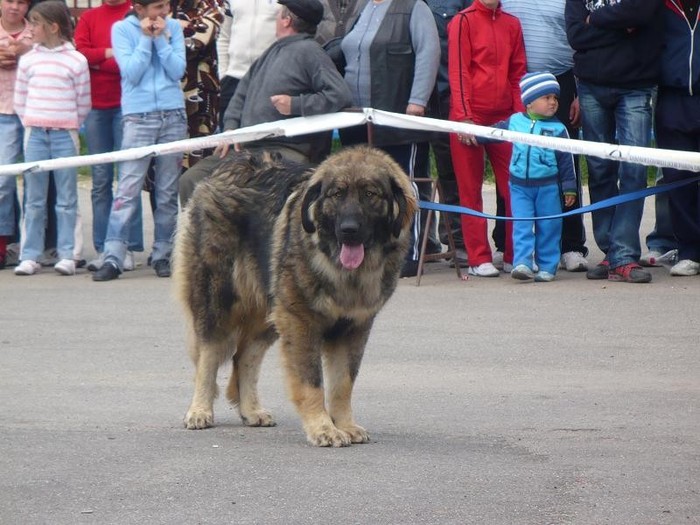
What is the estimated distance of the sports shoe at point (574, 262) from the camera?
11.7 m

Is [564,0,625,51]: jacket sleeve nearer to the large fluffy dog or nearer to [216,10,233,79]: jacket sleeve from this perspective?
[216,10,233,79]: jacket sleeve

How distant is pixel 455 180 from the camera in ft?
40.3

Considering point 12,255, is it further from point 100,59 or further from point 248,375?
point 248,375

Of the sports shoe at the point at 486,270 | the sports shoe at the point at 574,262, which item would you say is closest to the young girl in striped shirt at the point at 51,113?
the sports shoe at the point at 486,270

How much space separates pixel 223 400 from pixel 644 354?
8.56ft

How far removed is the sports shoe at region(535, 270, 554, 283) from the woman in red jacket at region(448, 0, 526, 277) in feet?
1.57

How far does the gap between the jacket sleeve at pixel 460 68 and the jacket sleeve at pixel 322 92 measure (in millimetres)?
986

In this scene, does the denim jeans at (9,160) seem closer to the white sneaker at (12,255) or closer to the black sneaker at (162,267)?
the white sneaker at (12,255)

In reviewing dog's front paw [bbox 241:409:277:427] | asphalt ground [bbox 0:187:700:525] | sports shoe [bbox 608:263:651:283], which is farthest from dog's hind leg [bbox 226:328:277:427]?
sports shoe [bbox 608:263:651:283]

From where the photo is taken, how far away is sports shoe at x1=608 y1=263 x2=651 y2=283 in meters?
10.9

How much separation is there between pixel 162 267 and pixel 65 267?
837mm

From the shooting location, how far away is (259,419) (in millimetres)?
7066

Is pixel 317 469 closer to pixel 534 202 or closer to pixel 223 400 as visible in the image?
pixel 223 400

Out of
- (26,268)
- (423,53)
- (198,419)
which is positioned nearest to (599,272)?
(423,53)
